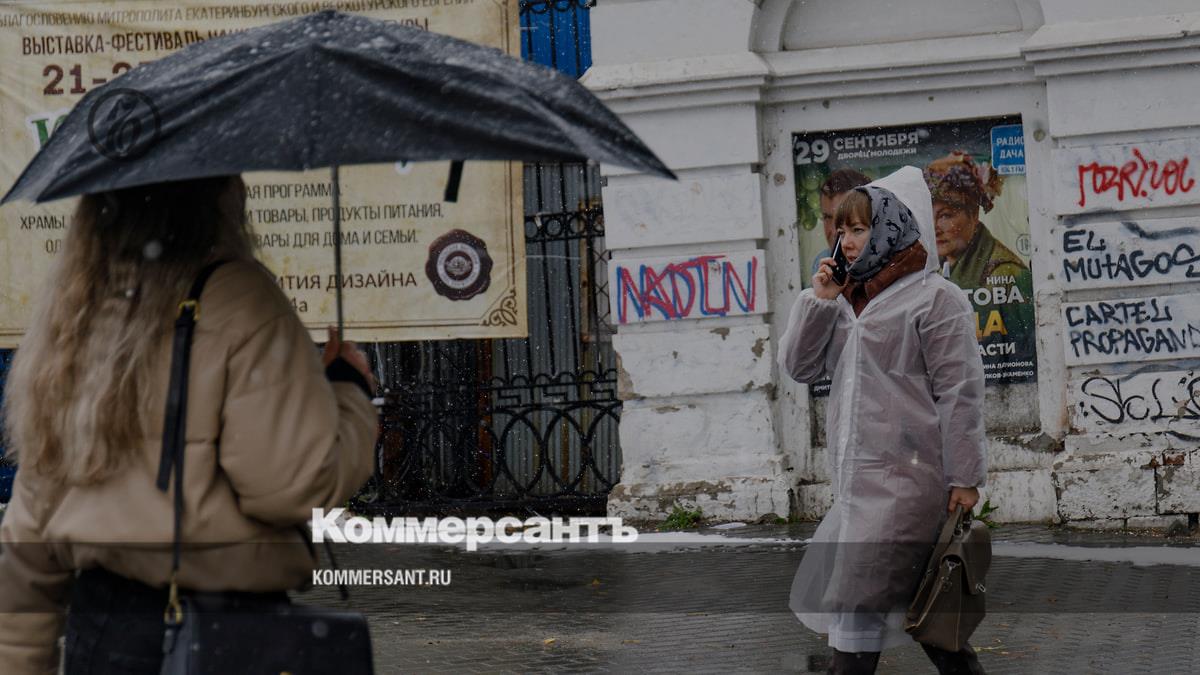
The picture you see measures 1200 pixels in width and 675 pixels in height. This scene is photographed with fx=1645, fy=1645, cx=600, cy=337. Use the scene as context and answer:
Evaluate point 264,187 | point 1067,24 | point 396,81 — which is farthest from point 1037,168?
point 396,81

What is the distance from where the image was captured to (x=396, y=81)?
2.83m

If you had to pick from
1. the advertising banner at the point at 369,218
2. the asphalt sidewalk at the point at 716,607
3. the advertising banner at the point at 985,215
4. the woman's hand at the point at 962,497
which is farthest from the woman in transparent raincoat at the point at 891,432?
the advertising banner at the point at 369,218

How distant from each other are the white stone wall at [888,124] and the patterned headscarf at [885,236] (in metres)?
4.47

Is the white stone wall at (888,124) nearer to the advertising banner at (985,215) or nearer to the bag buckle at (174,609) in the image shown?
the advertising banner at (985,215)

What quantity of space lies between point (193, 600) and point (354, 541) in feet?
25.1

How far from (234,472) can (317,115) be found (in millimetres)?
611

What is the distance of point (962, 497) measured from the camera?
485 centimetres

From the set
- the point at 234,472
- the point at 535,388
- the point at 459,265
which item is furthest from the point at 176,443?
the point at 535,388

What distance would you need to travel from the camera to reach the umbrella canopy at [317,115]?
8.95ft

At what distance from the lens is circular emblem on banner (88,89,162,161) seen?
281cm

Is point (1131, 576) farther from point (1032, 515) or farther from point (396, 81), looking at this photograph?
point (396, 81)

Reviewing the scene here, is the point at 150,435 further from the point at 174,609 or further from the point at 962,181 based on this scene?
the point at 962,181

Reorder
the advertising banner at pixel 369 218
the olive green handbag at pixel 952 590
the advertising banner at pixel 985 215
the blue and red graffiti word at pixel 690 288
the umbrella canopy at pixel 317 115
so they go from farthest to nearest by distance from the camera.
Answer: the advertising banner at pixel 369 218, the blue and red graffiti word at pixel 690 288, the advertising banner at pixel 985 215, the olive green handbag at pixel 952 590, the umbrella canopy at pixel 317 115

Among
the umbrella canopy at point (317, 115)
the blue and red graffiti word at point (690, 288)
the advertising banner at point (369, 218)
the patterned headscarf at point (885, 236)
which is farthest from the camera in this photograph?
the advertising banner at point (369, 218)
